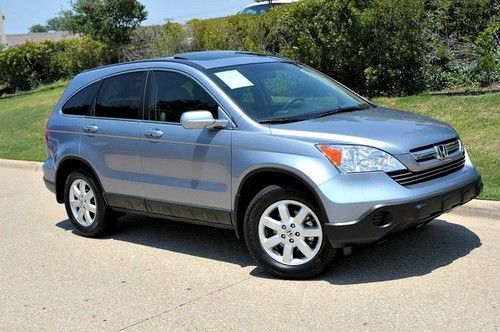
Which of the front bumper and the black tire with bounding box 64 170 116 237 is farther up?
the front bumper

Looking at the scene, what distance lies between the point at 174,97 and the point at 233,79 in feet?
2.01

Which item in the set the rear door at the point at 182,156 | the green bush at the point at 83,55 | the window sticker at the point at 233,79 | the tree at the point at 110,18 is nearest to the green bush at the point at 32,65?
the green bush at the point at 83,55

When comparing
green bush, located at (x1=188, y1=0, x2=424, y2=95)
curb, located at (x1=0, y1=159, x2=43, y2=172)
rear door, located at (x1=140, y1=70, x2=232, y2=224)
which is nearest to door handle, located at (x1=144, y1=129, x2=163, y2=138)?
rear door, located at (x1=140, y1=70, x2=232, y2=224)

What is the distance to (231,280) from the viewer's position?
582 centimetres

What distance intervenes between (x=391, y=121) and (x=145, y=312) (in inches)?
99.1

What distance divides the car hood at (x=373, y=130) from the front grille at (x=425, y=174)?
17cm

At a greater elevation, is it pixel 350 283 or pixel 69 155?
pixel 69 155

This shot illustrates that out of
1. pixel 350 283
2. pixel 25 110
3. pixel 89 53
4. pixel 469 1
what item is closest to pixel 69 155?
pixel 350 283

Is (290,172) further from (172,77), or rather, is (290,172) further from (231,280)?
(172,77)

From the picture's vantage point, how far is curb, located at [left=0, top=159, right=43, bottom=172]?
1214 centimetres

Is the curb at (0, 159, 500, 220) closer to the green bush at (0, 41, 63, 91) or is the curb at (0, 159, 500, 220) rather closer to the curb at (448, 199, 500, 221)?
the curb at (448, 199, 500, 221)

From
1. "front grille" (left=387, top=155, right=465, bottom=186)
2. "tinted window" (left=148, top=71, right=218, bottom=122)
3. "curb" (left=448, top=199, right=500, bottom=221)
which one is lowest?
"curb" (left=448, top=199, right=500, bottom=221)

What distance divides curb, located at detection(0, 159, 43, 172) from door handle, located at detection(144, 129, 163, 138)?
20.2 feet

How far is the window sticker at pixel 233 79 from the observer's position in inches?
245
